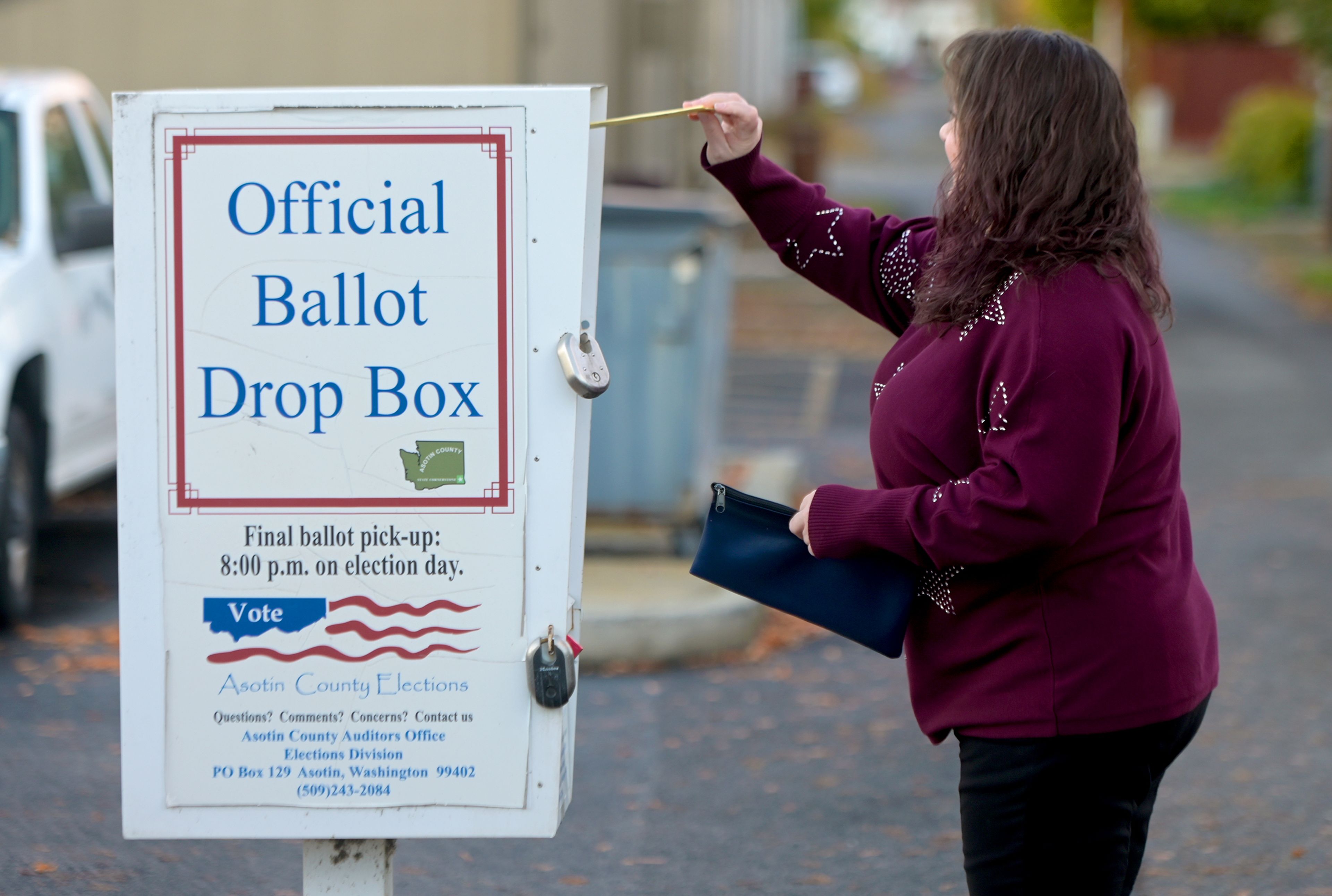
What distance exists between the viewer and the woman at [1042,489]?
222cm

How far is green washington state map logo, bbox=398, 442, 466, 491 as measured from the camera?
8.16 feet

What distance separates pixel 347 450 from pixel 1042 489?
3.58 ft

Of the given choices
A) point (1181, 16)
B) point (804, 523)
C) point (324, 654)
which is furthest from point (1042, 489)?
point (1181, 16)

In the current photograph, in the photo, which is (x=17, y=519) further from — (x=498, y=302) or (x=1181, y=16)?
(x=1181, y=16)

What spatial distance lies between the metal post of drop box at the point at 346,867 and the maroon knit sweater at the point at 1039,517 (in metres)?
0.91

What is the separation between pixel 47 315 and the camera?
6188mm

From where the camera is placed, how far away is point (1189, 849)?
4.07 metres

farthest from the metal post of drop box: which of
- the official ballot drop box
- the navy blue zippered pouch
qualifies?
the navy blue zippered pouch

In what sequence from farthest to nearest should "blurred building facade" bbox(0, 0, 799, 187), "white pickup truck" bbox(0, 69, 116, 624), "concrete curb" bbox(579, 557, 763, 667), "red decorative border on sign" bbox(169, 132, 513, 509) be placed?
1. "blurred building facade" bbox(0, 0, 799, 187)
2. "white pickup truck" bbox(0, 69, 116, 624)
3. "concrete curb" bbox(579, 557, 763, 667)
4. "red decorative border on sign" bbox(169, 132, 513, 509)

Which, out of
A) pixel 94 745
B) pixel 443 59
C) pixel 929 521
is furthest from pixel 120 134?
pixel 443 59

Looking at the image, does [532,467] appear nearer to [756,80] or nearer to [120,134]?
[120,134]

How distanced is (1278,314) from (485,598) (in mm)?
14962

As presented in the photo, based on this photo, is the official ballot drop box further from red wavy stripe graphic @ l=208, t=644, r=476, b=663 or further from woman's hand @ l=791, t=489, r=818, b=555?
woman's hand @ l=791, t=489, r=818, b=555

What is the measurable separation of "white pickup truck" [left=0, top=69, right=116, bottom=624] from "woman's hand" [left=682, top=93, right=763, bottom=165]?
151 inches
